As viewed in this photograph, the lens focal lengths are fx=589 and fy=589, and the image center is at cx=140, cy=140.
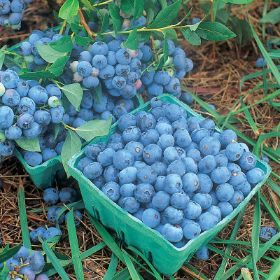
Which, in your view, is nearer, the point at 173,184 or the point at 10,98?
the point at 173,184

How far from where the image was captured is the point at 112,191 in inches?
64.9

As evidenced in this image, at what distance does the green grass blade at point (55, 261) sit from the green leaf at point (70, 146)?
0.78 feet

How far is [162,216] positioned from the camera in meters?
1.62

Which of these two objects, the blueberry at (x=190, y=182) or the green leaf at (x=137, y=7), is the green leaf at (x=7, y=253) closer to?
the blueberry at (x=190, y=182)

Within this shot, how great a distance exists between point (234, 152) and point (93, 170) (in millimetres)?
418

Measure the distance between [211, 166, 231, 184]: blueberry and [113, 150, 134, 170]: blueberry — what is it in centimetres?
24

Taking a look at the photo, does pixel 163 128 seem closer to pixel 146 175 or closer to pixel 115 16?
pixel 146 175

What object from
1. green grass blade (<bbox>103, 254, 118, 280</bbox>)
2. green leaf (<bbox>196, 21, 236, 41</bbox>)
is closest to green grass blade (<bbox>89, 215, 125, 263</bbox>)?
green grass blade (<bbox>103, 254, 118, 280</bbox>)

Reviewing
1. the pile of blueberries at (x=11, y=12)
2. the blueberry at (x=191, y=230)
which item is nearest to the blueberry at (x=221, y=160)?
the blueberry at (x=191, y=230)

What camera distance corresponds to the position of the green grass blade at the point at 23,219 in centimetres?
182

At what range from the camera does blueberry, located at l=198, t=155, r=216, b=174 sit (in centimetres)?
169

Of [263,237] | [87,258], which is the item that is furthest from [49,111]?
[263,237]

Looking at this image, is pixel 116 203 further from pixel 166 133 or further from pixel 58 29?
pixel 58 29

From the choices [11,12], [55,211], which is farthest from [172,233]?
[11,12]
